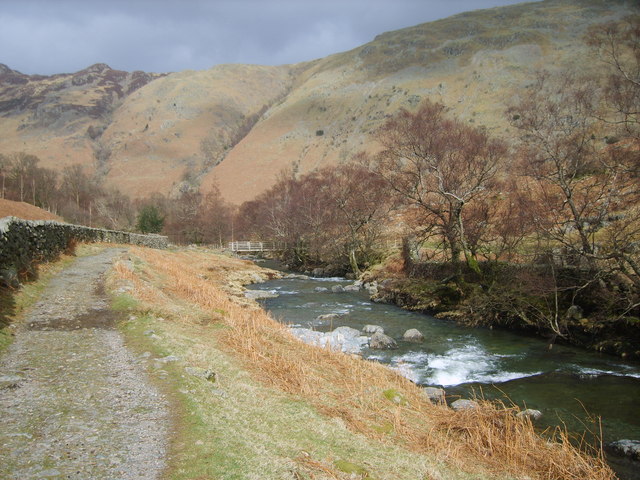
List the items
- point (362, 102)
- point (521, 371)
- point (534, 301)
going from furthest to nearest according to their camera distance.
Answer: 1. point (362, 102)
2. point (534, 301)
3. point (521, 371)

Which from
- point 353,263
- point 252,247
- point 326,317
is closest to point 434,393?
point 326,317

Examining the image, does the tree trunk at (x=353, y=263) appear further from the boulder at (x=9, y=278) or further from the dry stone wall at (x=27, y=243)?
the boulder at (x=9, y=278)

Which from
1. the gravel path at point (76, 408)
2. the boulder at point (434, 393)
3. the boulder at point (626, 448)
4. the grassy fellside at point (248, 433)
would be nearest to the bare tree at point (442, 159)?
the boulder at point (434, 393)

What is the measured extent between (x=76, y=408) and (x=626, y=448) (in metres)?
9.74

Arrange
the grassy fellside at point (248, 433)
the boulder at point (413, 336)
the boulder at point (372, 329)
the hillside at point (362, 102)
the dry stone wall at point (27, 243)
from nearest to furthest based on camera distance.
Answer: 1. the grassy fellside at point (248, 433)
2. the dry stone wall at point (27, 243)
3. the boulder at point (413, 336)
4. the boulder at point (372, 329)
5. the hillside at point (362, 102)

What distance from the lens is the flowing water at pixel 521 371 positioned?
945 cm

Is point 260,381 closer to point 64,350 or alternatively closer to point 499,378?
point 64,350

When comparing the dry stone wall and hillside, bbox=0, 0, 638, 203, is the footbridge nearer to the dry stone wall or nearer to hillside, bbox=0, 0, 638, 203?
the dry stone wall

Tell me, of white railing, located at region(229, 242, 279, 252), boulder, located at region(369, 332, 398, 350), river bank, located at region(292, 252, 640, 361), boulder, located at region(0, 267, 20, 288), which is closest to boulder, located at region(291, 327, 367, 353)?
boulder, located at region(369, 332, 398, 350)

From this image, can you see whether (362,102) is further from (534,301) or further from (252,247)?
(534,301)

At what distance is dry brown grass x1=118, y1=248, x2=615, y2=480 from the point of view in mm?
5819

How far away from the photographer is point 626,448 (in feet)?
25.4

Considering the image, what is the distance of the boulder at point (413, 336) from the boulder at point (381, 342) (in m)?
0.86

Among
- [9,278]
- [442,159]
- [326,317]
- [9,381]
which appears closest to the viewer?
[9,381]
